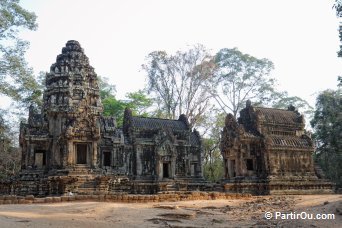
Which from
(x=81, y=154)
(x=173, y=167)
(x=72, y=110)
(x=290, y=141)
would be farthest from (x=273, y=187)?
(x=72, y=110)

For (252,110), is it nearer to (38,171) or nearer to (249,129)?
(249,129)

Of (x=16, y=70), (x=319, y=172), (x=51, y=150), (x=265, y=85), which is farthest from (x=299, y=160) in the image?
(x=16, y=70)

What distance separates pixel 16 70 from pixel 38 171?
30.5 feet

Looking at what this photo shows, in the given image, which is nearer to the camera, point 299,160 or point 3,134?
point 299,160

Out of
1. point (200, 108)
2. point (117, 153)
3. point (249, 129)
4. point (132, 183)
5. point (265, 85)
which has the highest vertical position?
point (265, 85)

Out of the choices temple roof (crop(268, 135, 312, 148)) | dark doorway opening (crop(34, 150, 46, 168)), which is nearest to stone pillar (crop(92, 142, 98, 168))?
dark doorway opening (crop(34, 150, 46, 168))

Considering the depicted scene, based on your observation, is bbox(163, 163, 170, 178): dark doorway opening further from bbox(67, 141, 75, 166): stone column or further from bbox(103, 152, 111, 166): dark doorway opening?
bbox(67, 141, 75, 166): stone column

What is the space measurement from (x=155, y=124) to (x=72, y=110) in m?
7.62

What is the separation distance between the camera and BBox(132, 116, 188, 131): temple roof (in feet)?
93.2

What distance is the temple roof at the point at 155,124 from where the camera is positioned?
28.4 metres

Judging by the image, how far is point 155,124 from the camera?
29.2 meters

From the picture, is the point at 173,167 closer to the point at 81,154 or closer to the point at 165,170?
the point at 165,170

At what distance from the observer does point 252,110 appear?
2700 centimetres

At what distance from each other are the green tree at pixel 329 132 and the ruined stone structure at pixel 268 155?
451 cm
